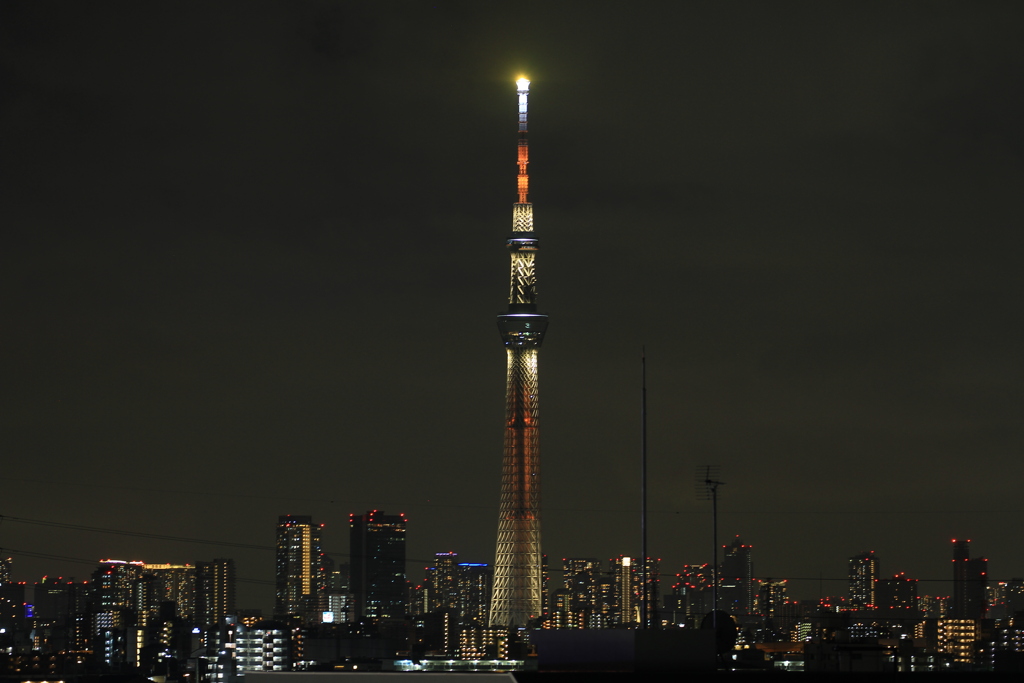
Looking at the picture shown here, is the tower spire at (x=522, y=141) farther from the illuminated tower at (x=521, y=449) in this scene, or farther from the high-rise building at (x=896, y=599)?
the high-rise building at (x=896, y=599)

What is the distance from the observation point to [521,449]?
443 ft

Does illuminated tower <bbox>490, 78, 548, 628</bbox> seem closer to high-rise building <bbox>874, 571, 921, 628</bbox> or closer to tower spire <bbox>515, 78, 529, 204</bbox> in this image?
tower spire <bbox>515, 78, 529, 204</bbox>

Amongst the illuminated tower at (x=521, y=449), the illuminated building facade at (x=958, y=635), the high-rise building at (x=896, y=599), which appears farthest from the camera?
the high-rise building at (x=896, y=599)

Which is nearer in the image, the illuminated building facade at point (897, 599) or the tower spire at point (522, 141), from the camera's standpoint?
the tower spire at point (522, 141)

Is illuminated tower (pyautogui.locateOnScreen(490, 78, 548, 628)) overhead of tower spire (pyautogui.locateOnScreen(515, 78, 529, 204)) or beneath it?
beneath

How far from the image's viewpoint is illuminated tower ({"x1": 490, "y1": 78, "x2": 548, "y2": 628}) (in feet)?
440

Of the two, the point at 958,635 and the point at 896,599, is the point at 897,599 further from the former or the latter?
the point at 958,635

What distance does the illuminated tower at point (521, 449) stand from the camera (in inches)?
Answer: 5281

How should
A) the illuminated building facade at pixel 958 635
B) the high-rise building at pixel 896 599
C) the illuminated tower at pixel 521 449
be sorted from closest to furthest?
the illuminated building facade at pixel 958 635 < the illuminated tower at pixel 521 449 < the high-rise building at pixel 896 599

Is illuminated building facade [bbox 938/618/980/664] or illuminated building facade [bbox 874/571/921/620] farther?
illuminated building facade [bbox 874/571/921/620]

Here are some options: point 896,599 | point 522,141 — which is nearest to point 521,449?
point 522,141

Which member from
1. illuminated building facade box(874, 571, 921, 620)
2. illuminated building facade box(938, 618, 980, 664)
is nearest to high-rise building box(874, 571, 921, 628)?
illuminated building facade box(874, 571, 921, 620)

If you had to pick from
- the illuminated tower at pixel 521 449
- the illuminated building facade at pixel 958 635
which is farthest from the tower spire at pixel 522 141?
the illuminated building facade at pixel 958 635

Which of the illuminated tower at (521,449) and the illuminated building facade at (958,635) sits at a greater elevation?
the illuminated tower at (521,449)
